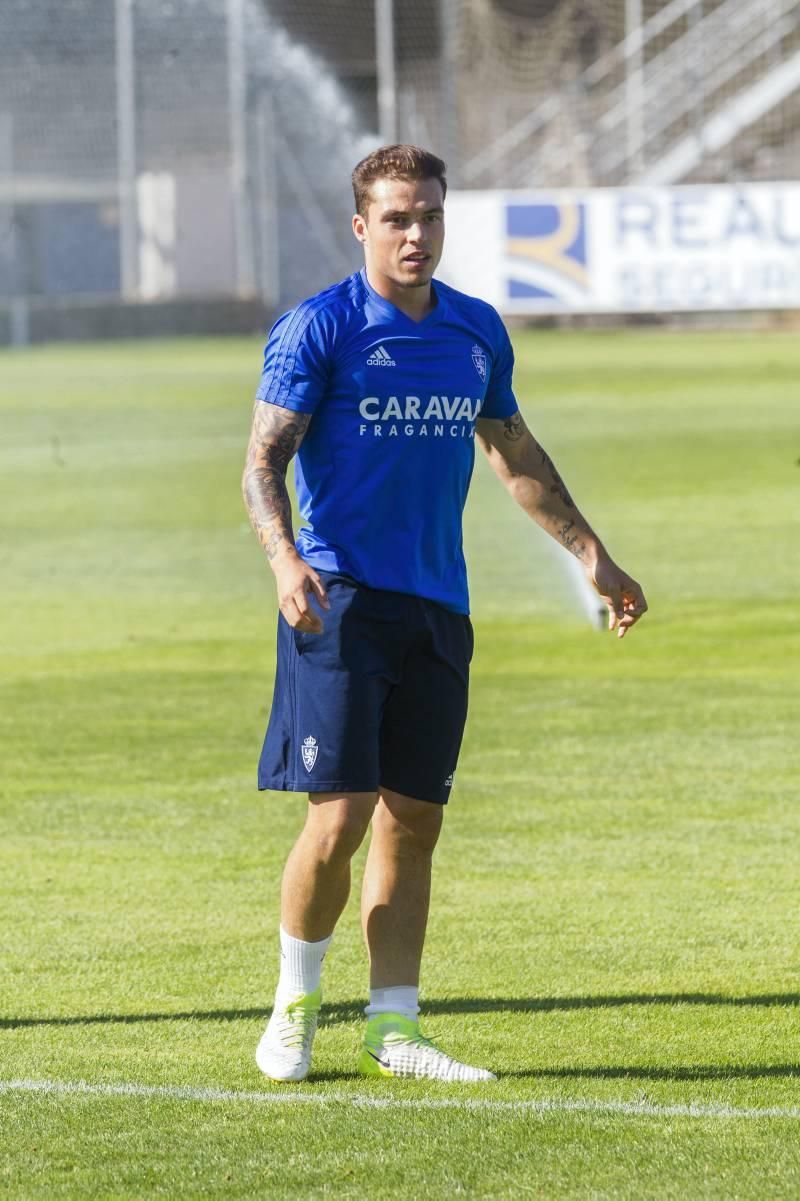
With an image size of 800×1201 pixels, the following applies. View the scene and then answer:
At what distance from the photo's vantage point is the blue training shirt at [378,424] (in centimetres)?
512

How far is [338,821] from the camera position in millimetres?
5156

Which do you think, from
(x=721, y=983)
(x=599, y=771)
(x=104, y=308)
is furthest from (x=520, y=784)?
(x=104, y=308)

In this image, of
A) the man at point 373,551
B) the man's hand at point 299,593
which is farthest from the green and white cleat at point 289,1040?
the man's hand at point 299,593

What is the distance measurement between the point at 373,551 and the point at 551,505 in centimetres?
65

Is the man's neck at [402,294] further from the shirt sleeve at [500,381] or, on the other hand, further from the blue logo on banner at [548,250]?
the blue logo on banner at [548,250]

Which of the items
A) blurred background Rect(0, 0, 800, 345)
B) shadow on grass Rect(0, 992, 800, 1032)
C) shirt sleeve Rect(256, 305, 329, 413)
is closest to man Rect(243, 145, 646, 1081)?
shirt sleeve Rect(256, 305, 329, 413)

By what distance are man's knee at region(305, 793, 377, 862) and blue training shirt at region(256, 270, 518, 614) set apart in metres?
0.49

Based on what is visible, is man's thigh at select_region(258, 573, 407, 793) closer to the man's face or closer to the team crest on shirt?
the team crest on shirt

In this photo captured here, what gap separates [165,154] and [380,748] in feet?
141

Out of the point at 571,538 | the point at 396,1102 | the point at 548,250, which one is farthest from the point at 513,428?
the point at 548,250

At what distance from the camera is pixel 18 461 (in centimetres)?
2530

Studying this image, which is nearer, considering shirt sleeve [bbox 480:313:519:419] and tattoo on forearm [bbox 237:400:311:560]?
tattoo on forearm [bbox 237:400:311:560]

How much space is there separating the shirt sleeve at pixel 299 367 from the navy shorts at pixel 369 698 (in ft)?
1.36

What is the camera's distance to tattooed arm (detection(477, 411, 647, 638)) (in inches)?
220
